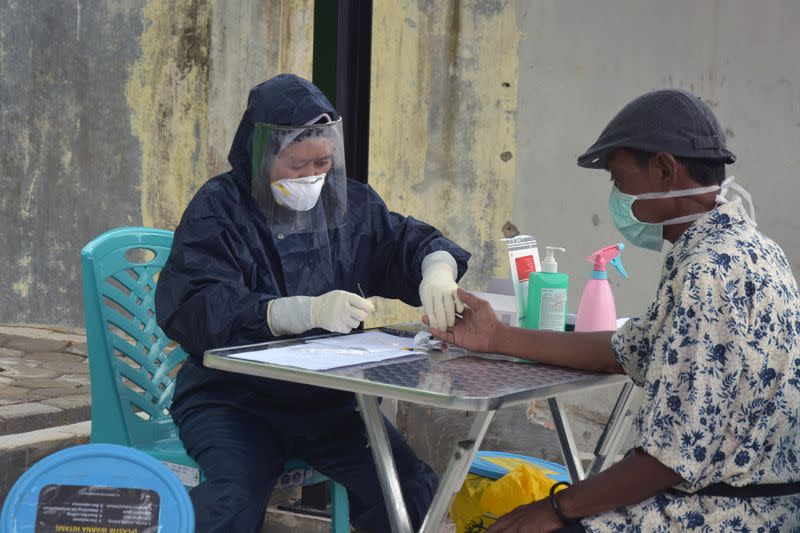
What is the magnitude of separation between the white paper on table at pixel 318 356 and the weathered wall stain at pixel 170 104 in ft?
13.9

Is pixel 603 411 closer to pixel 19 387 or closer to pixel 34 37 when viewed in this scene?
pixel 19 387

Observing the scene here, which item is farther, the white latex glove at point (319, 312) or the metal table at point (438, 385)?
the white latex glove at point (319, 312)

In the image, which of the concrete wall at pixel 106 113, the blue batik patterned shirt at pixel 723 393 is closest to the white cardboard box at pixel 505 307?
the blue batik patterned shirt at pixel 723 393

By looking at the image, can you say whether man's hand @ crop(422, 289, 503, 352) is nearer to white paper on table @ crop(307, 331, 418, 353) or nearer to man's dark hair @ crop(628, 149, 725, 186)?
white paper on table @ crop(307, 331, 418, 353)

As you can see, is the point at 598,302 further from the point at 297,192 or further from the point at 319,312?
the point at 297,192

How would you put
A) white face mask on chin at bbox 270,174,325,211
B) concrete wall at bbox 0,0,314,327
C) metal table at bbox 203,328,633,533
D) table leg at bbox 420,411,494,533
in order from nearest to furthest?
metal table at bbox 203,328,633,533
table leg at bbox 420,411,494,533
white face mask on chin at bbox 270,174,325,211
concrete wall at bbox 0,0,314,327

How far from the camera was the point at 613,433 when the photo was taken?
2.86 metres

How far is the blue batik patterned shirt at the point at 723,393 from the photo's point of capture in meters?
1.85

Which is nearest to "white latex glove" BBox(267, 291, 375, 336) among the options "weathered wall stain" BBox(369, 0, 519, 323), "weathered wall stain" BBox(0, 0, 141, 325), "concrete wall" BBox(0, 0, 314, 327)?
"weathered wall stain" BBox(369, 0, 519, 323)

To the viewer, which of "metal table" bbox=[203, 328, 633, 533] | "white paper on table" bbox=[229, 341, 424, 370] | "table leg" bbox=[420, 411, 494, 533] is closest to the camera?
"metal table" bbox=[203, 328, 633, 533]

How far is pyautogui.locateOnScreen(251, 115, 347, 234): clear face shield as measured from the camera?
277 cm

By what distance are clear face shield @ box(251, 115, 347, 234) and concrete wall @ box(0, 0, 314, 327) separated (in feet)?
12.1

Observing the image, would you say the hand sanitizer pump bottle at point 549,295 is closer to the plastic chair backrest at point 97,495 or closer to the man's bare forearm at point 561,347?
the man's bare forearm at point 561,347

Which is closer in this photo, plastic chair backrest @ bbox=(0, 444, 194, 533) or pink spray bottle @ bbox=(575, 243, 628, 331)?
plastic chair backrest @ bbox=(0, 444, 194, 533)
